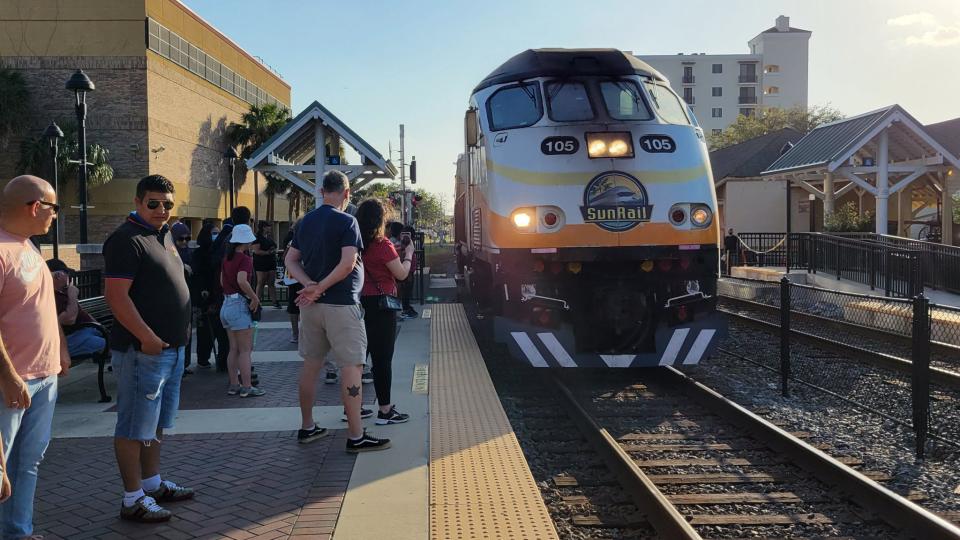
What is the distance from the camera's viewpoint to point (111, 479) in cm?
514

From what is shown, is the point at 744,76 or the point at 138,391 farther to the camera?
the point at 744,76

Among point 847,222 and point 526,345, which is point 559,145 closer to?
point 526,345

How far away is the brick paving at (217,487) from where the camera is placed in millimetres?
4270

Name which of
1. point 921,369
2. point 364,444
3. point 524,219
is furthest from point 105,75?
point 921,369

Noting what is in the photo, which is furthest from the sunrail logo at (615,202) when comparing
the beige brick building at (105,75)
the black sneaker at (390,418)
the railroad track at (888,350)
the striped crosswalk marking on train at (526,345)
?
the beige brick building at (105,75)

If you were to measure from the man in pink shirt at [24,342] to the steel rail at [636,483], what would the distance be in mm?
3336

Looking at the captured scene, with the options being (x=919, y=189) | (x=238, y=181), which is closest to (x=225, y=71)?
(x=238, y=181)

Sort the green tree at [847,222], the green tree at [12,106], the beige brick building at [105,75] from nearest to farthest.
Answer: the green tree at [847,222]
the green tree at [12,106]
the beige brick building at [105,75]

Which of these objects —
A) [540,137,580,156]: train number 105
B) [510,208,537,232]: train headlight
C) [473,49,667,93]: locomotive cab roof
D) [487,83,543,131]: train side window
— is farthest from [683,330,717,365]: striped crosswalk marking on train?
Result: [473,49,667,93]: locomotive cab roof

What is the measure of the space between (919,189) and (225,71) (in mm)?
33766

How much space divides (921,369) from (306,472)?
4.78 meters

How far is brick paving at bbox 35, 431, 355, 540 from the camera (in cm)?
427

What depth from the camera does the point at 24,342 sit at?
11.7ft

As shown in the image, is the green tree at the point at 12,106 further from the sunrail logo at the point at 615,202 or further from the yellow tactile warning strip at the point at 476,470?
the sunrail logo at the point at 615,202
